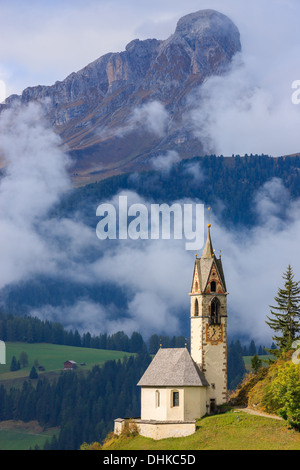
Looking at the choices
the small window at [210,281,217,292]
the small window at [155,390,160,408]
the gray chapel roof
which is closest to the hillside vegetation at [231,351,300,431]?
the gray chapel roof

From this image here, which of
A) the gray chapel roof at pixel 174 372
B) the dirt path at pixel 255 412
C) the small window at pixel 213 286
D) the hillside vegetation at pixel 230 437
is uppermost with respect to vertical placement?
the small window at pixel 213 286

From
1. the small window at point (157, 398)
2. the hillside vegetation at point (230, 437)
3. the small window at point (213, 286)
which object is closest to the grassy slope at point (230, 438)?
the hillside vegetation at point (230, 437)

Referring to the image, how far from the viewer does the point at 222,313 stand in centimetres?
13450

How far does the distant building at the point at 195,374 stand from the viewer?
125688 mm

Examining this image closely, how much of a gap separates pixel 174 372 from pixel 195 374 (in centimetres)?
299

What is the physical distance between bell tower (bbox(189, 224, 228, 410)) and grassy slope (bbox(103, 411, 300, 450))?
6.57m

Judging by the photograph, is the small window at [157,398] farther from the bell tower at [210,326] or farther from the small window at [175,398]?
the bell tower at [210,326]

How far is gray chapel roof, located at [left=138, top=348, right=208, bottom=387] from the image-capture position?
128 metres

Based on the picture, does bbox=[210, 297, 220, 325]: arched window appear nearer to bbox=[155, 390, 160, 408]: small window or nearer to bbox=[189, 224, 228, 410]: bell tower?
bbox=[189, 224, 228, 410]: bell tower
